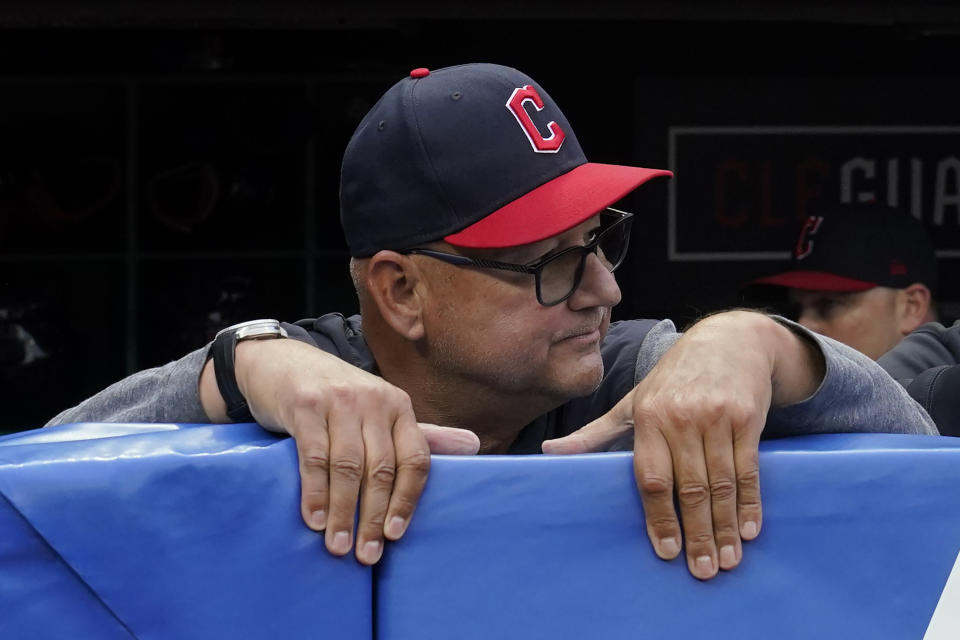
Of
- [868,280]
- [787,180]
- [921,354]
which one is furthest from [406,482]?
[787,180]

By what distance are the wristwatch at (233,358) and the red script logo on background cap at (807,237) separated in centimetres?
232

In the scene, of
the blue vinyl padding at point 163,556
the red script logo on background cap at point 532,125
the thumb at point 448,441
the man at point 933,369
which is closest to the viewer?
the blue vinyl padding at point 163,556

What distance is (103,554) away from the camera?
37.0 inches

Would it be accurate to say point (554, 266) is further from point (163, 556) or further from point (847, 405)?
point (163, 556)

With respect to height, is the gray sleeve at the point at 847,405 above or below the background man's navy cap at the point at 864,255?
above

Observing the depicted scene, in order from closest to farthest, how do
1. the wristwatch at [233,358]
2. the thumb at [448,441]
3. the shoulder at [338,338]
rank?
the thumb at [448,441] < the wristwatch at [233,358] < the shoulder at [338,338]

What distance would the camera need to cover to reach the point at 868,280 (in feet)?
10.5

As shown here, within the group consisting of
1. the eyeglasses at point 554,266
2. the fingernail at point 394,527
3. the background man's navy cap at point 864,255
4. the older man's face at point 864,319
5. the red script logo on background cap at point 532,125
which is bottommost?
the older man's face at point 864,319

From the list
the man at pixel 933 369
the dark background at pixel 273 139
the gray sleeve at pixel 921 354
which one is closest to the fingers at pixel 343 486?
the man at pixel 933 369

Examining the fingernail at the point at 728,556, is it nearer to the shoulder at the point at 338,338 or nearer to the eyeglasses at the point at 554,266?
the eyeglasses at the point at 554,266

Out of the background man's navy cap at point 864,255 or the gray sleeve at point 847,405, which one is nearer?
the gray sleeve at point 847,405

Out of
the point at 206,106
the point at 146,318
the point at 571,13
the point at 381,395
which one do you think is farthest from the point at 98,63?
the point at 381,395

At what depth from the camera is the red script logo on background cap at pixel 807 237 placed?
11.0ft

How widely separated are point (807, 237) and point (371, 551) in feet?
8.85
